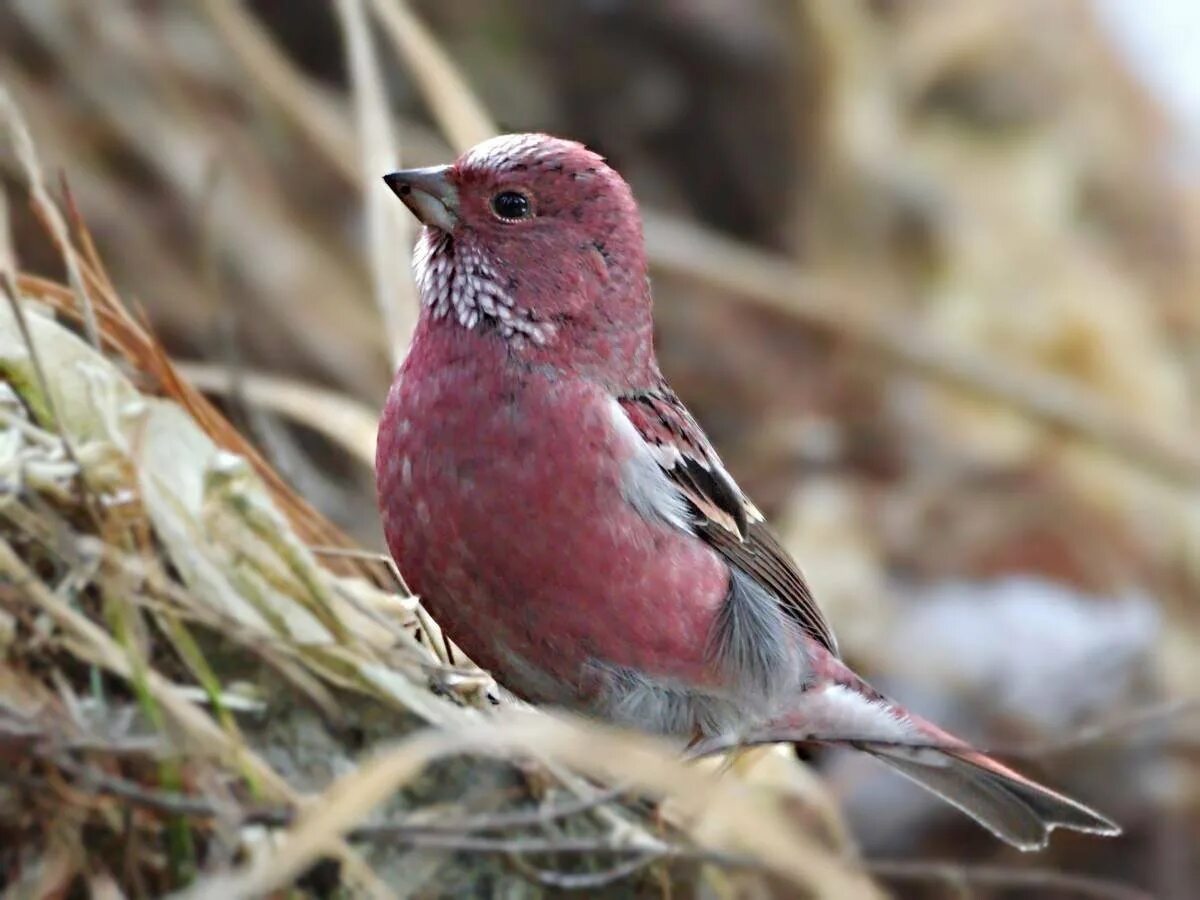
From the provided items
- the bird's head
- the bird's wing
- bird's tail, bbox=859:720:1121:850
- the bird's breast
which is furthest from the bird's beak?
bird's tail, bbox=859:720:1121:850

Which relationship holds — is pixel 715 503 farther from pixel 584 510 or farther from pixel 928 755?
pixel 928 755

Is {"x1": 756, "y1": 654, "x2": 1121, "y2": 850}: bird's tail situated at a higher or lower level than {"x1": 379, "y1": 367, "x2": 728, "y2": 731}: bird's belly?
higher

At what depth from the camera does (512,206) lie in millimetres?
2721

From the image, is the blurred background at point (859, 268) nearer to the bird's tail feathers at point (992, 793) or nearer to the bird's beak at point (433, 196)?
the bird's beak at point (433, 196)

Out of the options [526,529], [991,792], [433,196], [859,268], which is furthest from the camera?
[859,268]

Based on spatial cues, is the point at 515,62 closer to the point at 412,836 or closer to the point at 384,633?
the point at 384,633

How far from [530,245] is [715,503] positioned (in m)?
0.51

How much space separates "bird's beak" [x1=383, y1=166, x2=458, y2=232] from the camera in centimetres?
267

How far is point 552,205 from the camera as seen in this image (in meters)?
2.73

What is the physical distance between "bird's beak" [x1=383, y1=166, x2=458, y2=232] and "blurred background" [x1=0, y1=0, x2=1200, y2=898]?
331 millimetres

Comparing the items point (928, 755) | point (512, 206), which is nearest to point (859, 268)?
point (928, 755)

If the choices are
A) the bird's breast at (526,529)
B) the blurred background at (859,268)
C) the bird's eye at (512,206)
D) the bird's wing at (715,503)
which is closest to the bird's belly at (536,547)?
the bird's breast at (526,529)

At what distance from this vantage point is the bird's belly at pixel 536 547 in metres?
2.42

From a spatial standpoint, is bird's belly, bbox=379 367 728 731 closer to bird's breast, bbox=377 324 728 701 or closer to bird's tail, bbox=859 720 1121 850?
bird's breast, bbox=377 324 728 701
